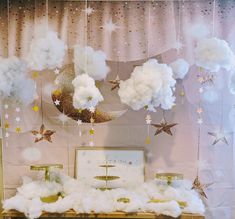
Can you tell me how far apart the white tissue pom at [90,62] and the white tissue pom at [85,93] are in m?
0.17

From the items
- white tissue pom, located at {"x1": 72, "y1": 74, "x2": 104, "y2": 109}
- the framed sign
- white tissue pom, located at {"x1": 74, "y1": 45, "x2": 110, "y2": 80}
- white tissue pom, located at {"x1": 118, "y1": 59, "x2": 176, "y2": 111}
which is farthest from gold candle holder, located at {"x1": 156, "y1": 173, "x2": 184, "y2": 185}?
white tissue pom, located at {"x1": 74, "y1": 45, "x2": 110, "y2": 80}

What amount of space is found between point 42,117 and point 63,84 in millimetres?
284

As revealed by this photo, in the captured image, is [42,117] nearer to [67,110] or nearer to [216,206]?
[67,110]

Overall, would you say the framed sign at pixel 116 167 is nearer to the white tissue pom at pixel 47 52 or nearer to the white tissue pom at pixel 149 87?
the white tissue pom at pixel 149 87

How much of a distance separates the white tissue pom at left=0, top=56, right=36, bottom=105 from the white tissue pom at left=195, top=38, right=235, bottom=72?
3.91 feet

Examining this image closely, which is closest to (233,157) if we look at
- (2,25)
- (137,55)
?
(137,55)

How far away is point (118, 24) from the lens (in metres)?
2.71

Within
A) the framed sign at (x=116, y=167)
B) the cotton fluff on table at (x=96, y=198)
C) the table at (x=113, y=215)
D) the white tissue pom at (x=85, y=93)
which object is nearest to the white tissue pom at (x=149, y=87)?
the white tissue pom at (x=85, y=93)

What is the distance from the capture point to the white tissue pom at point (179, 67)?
265 centimetres

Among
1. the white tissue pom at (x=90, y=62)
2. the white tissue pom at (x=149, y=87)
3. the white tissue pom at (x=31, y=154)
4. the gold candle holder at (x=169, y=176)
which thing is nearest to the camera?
the white tissue pom at (x=149, y=87)

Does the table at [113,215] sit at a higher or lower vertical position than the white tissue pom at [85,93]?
lower

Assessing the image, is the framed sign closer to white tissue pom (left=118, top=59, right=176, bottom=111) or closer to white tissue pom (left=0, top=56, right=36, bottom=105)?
white tissue pom (left=118, top=59, right=176, bottom=111)

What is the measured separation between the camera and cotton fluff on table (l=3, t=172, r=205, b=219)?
7.79 ft

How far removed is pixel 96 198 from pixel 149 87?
791 mm
